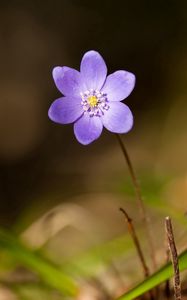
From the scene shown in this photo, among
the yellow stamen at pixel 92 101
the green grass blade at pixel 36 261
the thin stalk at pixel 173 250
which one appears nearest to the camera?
the thin stalk at pixel 173 250

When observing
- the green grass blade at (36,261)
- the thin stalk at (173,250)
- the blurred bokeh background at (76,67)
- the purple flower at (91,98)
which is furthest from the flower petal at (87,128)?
the blurred bokeh background at (76,67)

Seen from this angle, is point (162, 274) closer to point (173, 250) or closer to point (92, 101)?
point (173, 250)

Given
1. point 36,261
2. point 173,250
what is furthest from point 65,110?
point 36,261

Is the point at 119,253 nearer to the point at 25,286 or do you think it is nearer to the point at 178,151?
the point at 25,286

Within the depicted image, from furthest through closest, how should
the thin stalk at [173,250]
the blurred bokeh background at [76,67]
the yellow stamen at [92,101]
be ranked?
the blurred bokeh background at [76,67] < the yellow stamen at [92,101] < the thin stalk at [173,250]

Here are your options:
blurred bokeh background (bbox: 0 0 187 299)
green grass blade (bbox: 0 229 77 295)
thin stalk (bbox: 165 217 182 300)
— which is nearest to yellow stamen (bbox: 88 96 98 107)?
thin stalk (bbox: 165 217 182 300)

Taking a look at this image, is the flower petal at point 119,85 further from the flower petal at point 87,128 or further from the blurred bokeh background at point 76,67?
the blurred bokeh background at point 76,67

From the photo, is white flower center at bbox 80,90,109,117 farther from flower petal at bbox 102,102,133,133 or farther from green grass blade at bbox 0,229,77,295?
green grass blade at bbox 0,229,77,295

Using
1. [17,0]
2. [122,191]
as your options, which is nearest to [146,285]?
[122,191]
